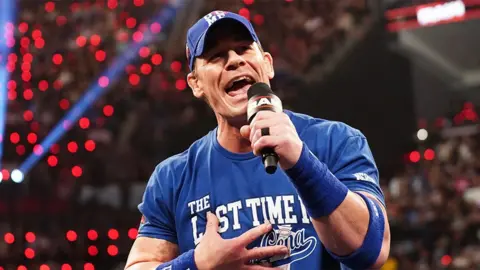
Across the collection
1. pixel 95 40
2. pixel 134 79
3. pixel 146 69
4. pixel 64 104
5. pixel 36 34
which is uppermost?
pixel 36 34

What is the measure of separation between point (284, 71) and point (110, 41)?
2052 millimetres

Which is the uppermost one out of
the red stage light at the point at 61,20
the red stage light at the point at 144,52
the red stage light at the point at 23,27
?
the red stage light at the point at 61,20

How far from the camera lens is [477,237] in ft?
25.7

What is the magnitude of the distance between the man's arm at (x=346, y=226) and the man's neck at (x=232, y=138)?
1.48 feet

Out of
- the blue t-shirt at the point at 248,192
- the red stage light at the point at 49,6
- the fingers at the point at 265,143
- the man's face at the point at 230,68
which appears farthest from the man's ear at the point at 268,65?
the red stage light at the point at 49,6

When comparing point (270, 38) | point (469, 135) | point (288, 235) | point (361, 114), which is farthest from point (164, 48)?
point (288, 235)

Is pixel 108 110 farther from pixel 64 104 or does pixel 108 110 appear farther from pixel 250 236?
pixel 250 236

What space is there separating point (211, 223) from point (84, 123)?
677cm

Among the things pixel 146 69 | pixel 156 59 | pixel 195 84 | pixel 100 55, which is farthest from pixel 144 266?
pixel 100 55

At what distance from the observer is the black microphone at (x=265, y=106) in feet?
5.69

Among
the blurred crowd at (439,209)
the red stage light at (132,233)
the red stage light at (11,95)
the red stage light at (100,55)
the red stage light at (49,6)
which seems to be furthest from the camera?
the red stage light at (49,6)

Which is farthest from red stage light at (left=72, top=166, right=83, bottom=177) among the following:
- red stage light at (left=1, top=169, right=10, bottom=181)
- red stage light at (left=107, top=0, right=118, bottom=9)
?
red stage light at (left=107, top=0, right=118, bottom=9)

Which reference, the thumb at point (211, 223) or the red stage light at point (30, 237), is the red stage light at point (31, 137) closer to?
the red stage light at point (30, 237)

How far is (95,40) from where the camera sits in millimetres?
9555
